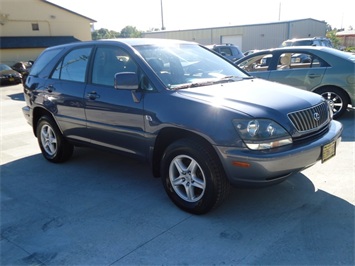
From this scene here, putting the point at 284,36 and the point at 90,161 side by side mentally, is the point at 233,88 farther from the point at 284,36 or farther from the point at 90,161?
the point at 284,36

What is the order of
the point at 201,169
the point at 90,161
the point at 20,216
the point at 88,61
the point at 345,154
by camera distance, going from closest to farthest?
the point at 201,169, the point at 20,216, the point at 88,61, the point at 345,154, the point at 90,161

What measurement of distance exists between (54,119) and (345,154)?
4.29 metres

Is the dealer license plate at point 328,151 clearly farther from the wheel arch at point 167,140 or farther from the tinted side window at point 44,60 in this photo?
the tinted side window at point 44,60

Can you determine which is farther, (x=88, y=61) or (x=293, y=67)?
(x=293, y=67)

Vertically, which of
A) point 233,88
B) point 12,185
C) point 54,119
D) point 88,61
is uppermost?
point 88,61

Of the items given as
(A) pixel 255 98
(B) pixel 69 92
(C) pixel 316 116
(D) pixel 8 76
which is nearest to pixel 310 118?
(C) pixel 316 116

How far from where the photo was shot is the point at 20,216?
3.56 m

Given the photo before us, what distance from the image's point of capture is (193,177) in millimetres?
3363

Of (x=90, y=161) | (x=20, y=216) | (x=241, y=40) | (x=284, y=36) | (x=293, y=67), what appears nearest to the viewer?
(x=20, y=216)

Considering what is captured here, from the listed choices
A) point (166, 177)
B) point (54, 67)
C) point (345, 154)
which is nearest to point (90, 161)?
point (54, 67)

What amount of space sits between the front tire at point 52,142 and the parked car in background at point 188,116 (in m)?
0.14

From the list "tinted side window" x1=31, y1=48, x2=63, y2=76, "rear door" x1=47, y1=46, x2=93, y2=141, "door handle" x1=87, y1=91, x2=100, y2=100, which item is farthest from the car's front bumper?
"tinted side window" x1=31, y1=48, x2=63, y2=76

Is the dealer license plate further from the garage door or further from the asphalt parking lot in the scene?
the garage door

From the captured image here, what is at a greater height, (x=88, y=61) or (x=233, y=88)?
(x=88, y=61)
